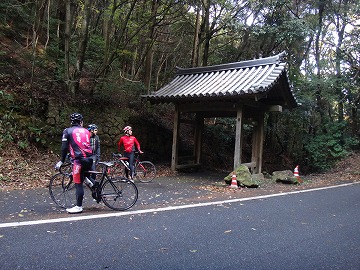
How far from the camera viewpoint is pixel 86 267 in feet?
11.2

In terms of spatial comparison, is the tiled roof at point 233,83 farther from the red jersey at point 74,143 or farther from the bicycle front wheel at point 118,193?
the red jersey at point 74,143

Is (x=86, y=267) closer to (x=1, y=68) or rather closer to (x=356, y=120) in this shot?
(x=1, y=68)

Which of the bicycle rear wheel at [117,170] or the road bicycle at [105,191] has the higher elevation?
the road bicycle at [105,191]

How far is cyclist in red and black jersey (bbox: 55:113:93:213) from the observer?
18.0ft

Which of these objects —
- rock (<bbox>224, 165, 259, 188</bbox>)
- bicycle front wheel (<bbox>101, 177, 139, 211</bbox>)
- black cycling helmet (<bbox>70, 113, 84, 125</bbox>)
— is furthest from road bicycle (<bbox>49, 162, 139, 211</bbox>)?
rock (<bbox>224, 165, 259, 188</bbox>)

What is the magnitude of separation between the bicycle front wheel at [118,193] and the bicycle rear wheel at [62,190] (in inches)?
36.3

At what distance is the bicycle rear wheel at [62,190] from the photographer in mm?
6172

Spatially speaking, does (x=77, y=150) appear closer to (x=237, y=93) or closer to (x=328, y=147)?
(x=237, y=93)

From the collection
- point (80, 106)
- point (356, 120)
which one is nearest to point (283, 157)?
point (356, 120)

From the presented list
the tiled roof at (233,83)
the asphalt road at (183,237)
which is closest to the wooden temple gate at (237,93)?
the tiled roof at (233,83)

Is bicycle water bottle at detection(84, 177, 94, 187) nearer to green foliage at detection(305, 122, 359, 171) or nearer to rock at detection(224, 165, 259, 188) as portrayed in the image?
rock at detection(224, 165, 259, 188)

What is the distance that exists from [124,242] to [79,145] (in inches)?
84.9

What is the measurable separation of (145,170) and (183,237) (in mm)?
5930

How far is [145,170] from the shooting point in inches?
406
